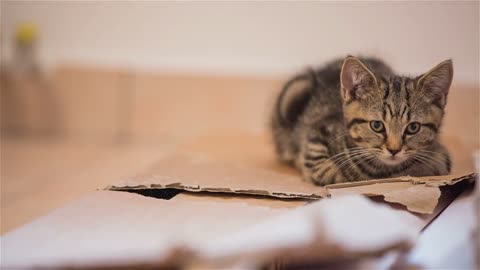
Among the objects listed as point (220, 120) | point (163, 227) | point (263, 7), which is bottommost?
point (163, 227)

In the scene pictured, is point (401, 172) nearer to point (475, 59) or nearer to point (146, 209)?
point (146, 209)

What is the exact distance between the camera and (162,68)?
66.2 inches

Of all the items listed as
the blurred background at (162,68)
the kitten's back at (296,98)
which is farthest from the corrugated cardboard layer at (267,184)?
the blurred background at (162,68)

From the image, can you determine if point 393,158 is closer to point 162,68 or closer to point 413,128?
point 413,128

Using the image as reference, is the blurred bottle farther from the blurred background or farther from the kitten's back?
the kitten's back

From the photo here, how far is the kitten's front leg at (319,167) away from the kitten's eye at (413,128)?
125mm

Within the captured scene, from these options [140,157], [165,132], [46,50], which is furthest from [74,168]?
[46,50]

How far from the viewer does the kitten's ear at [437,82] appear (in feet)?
2.87

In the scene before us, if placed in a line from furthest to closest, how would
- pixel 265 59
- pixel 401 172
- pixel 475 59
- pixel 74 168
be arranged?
pixel 265 59
pixel 74 168
pixel 475 59
pixel 401 172

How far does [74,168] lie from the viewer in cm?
147

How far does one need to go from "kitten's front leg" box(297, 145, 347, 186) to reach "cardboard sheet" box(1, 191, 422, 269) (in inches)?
8.4

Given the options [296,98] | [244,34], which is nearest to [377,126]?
[296,98]

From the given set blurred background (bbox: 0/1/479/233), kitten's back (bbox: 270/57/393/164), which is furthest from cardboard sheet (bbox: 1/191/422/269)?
blurred background (bbox: 0/1/479/233)

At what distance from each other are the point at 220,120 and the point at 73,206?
3.06ft
